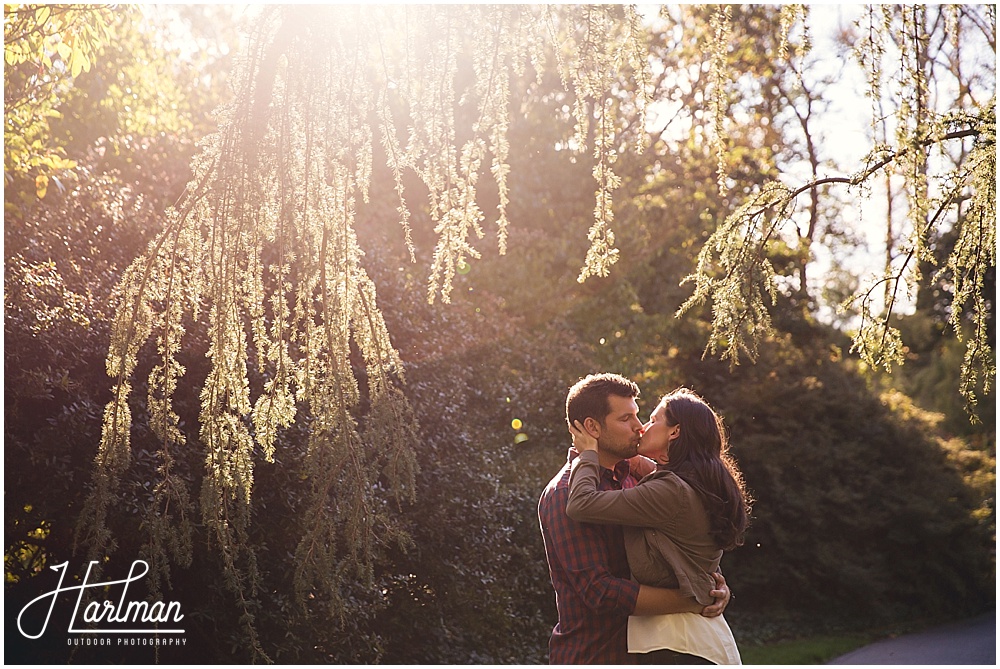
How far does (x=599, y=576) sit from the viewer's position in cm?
263

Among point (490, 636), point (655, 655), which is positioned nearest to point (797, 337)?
point (490, 636)

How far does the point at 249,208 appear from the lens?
2566mm

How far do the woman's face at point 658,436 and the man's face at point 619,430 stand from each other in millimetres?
26

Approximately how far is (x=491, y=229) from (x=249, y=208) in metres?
7.78

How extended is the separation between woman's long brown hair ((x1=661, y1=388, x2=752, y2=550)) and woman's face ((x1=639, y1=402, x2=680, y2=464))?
2 cm

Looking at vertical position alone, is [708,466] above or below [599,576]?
above

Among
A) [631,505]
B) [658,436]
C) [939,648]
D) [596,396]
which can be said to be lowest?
[939,648]

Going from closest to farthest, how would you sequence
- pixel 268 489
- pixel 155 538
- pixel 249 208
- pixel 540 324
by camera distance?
pixel 249 208 → pixel 155 538 → pixel 268 489 → pixel 540 324

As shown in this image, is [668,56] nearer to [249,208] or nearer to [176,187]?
[176,187]

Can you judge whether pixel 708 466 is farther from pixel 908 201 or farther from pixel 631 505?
pixel 908 201

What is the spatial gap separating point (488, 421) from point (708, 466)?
547 centimetres

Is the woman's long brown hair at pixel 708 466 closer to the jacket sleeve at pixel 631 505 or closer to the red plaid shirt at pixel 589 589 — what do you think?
the jacket sleeve at pixel 631 505
